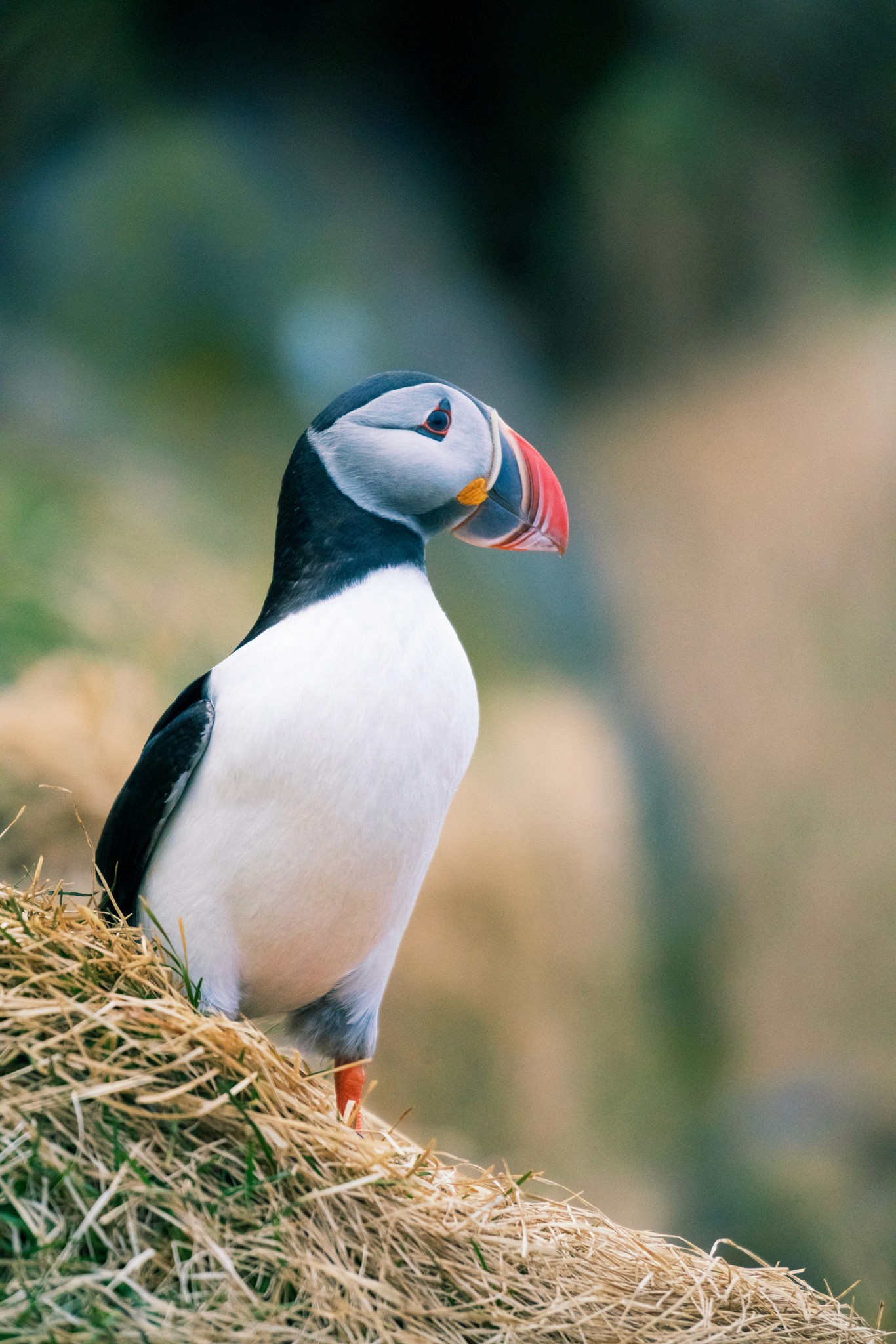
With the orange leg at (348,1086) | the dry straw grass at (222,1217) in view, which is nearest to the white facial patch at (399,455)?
the dry straw grass at (222,1217)

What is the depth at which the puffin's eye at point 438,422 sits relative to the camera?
152 cm

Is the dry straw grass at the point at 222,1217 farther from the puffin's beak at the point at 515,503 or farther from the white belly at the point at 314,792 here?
the puffin's beak at the point at 515,503

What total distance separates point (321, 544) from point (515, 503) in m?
0.31

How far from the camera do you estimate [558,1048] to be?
2799 millimetres

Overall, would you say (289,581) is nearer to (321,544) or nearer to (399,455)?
(321,544)

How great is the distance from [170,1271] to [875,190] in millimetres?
3209

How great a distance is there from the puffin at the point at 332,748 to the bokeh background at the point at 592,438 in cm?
112

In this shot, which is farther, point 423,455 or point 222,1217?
point 423,455

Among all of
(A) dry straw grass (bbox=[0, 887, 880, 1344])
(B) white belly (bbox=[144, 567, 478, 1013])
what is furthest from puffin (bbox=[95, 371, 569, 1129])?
(A) dry straw grass (bbox=[0, 887, 880, 1344])

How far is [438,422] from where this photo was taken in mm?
1539

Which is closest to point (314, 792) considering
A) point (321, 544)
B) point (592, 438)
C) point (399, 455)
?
point (321, 544)

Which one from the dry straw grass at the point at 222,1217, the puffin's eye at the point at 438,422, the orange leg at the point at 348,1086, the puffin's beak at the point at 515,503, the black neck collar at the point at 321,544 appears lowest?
the orange leg at the point at 348,1086

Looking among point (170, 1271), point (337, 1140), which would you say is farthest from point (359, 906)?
point (170, 1271)

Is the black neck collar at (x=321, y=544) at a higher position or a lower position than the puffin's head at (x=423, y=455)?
lower
